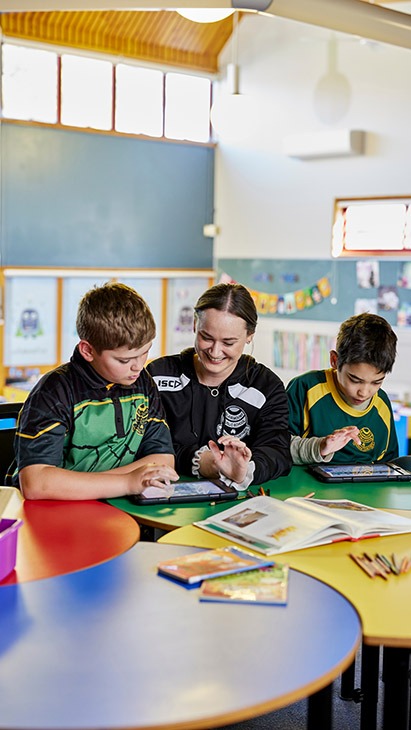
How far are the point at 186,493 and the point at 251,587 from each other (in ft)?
2.13

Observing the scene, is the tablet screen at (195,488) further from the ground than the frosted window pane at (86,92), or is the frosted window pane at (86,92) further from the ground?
the frosted window pane at (86,92)

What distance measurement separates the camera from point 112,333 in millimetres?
2066

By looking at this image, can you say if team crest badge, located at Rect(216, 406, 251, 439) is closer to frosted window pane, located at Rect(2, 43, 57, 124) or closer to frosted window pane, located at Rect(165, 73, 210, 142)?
frosted window pane, located at Rect(2, 43, 57, 124)

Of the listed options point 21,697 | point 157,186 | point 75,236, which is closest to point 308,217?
point 157,186

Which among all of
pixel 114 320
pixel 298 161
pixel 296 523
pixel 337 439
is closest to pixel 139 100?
pixel 298 161

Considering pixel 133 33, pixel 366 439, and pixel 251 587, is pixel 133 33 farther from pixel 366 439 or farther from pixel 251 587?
pixel 251 587

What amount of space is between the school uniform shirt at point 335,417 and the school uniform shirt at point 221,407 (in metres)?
0.19

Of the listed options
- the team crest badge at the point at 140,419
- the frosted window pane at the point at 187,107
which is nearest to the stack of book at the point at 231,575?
the team crest badge at the point at 140,419

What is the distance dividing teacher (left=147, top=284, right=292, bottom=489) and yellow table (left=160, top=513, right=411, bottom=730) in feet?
2.00

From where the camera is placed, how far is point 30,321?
7.23m

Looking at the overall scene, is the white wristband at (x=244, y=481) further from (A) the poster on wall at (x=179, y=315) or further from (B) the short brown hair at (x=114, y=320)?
(A) the poster on wall at (x=179, y=315)

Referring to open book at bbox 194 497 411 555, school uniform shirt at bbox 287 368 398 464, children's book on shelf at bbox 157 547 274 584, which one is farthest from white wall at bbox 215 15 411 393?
children's book on shelf at bbox 157 547 274 584

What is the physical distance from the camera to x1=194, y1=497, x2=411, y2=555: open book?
69.4 inches

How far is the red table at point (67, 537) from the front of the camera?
1.58m
